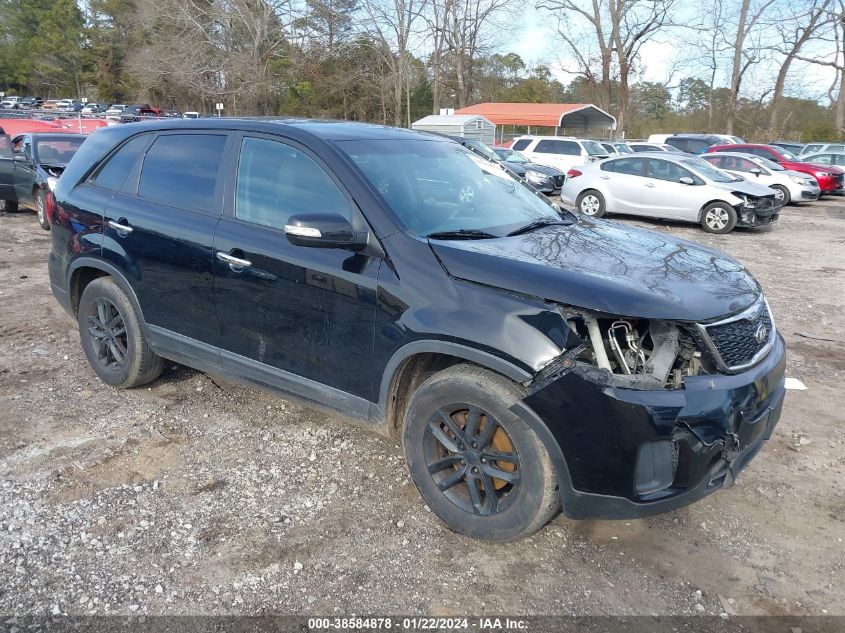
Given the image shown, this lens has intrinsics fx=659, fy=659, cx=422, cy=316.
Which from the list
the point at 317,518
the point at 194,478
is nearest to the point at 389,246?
the point at 317,518

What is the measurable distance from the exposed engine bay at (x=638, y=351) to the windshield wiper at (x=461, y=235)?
79 cm

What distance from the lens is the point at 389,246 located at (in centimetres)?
309

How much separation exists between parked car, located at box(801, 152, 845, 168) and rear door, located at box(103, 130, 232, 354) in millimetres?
23692

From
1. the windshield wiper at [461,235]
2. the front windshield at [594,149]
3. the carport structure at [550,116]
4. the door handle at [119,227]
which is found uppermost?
the carport structure at [550,116]

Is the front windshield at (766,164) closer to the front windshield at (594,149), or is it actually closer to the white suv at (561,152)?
the white suv at (561,152)

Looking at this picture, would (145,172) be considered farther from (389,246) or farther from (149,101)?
(149,101)

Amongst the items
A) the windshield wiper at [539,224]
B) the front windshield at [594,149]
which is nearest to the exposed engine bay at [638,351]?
the windshield wiper at [539,224]

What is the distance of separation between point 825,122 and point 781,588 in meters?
49.3

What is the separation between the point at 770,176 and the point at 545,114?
19.8 metres

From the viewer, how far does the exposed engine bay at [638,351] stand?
2.62 m

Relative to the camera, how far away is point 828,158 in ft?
73.5

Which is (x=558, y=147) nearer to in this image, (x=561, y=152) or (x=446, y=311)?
(x=561, y=152)

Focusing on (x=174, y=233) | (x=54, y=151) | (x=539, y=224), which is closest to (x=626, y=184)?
(x=54, y=151)

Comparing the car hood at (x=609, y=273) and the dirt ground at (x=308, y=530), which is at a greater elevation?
the car hood at (x=609, y=273)
